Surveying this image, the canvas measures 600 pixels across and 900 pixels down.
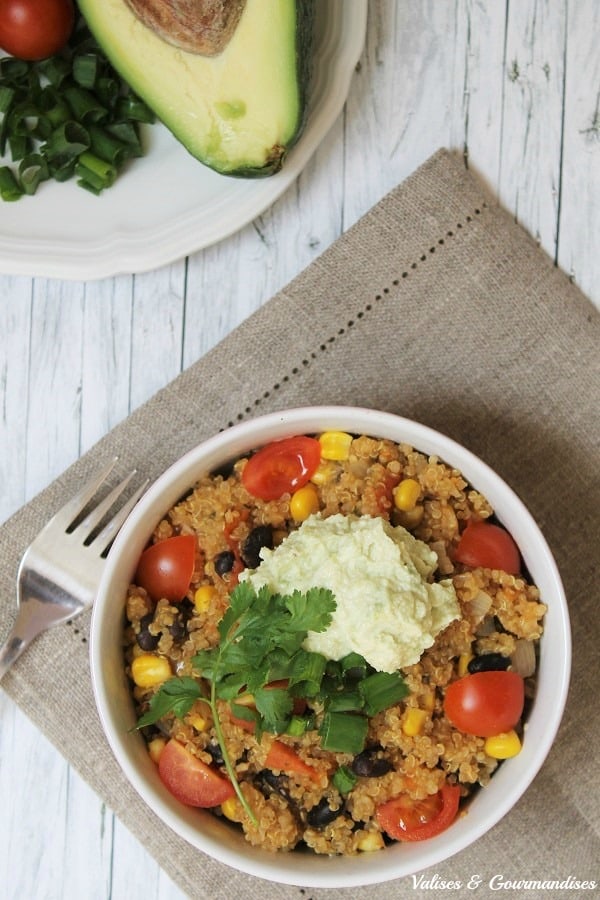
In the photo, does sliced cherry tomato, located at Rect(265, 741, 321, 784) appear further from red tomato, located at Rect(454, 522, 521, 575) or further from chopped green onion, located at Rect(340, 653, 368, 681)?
red tomato, located at Rect(454, 522, 521, 575)

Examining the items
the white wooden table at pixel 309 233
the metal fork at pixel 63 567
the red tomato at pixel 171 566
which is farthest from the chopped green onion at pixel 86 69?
the red tomato at pixel 171 566

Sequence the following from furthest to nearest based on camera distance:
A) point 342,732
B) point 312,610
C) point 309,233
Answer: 1. point 309,233
2. point 342,732
3. point 312,610

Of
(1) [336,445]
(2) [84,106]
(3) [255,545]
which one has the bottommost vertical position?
(3) [255,545]

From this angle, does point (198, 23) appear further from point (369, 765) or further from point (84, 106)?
point (369, 765)

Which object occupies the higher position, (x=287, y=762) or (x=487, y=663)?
(x=487, y=663)

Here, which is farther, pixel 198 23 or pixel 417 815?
pixel 198 23

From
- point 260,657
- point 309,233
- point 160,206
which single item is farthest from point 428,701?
point 160,206

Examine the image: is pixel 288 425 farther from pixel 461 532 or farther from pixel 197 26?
pixel 197 26
